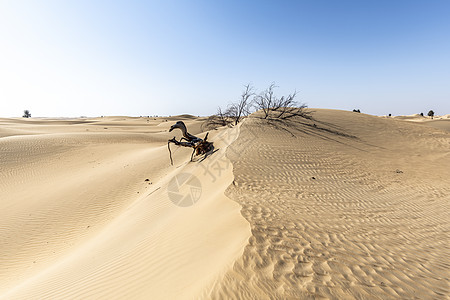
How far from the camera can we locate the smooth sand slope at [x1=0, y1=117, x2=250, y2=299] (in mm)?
3020

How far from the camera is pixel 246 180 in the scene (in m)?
6.07

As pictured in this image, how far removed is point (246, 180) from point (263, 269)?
3587mm

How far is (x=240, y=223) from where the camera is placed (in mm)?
3582

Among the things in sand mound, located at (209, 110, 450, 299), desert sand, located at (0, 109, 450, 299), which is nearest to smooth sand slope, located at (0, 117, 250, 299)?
desert sand, located at (0, 109, 450, 299)

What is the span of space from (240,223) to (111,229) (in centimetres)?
399

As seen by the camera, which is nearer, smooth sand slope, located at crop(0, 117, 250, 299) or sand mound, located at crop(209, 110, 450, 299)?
sand mound, located at crop(209, 110, 450, 299)

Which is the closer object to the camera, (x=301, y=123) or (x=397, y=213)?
(x=397, y=213)

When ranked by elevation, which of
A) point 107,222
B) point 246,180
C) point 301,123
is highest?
point 301,123

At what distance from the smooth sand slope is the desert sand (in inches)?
1.3

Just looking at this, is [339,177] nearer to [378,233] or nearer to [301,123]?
[378,233]

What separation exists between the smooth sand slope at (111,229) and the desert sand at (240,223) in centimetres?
3

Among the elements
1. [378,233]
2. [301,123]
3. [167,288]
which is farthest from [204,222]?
[301,123]

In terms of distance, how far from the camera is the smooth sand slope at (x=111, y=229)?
302 centimetres

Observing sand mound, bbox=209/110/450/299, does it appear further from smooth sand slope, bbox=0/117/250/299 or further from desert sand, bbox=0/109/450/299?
smooth sand slope, bbox=0/117/250/299
